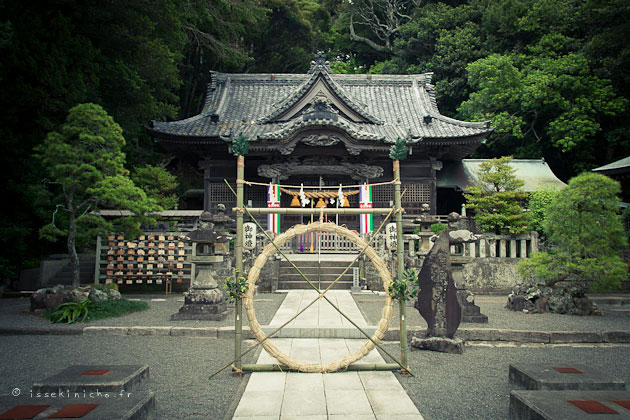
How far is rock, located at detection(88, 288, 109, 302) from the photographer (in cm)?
877

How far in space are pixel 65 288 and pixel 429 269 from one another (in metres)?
8.49

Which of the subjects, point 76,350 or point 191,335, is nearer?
point 76,350

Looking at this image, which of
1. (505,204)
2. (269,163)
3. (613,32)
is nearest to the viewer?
(505,204)

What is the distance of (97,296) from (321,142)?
9.33 metres

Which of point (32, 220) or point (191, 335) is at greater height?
point (32, 220)

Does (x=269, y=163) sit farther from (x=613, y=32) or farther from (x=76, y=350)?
(x=613, y=32)

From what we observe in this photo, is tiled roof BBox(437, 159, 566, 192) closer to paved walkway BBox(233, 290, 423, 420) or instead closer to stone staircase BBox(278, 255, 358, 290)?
stone staircase BBox(278, 255, 358, 290)

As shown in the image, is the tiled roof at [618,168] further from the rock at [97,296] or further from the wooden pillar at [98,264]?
the wooden pillar at [98,264]

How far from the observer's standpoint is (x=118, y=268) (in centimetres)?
1170

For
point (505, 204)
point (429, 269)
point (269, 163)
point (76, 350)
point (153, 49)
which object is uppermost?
point (153, 49)

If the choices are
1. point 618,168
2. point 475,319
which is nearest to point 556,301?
point 475,319

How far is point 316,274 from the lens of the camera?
12.3m

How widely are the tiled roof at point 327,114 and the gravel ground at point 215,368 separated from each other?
922 centimetres

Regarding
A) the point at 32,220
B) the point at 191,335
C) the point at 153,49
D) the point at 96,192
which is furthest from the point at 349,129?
the point at 32,220
